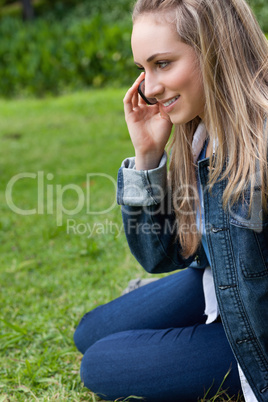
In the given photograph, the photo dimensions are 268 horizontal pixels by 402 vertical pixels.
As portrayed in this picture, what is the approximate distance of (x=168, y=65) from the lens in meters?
1.65

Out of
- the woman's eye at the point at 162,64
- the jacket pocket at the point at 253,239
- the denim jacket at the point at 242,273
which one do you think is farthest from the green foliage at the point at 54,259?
the woman's eye at the point at 162,64

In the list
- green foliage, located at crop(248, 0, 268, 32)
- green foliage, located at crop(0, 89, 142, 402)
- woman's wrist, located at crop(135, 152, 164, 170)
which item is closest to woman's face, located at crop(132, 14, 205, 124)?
woman's wrist, located at crop(135, 152, 164, 170)

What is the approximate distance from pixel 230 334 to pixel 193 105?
0.72 m

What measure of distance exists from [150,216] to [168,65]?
1.92ft

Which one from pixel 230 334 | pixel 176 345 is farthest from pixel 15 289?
pixel 230 334

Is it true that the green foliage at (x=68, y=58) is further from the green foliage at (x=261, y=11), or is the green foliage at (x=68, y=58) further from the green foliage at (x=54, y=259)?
the green foliage at (x=54, y=259)

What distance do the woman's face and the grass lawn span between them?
3.81 ft

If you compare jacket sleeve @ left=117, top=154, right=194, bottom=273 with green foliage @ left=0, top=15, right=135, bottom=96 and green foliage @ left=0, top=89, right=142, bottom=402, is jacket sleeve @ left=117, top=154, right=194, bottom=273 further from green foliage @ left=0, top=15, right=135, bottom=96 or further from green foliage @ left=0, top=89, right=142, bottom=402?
green foliage @ left=0, top=15, right=135, bottom=96

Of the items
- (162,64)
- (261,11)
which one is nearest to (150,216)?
(162,64)

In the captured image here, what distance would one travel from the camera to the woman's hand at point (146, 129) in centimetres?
192

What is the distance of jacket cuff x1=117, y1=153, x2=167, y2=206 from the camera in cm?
191

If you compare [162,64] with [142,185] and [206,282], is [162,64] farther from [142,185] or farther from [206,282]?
[206,282]

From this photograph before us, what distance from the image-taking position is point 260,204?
158 cm

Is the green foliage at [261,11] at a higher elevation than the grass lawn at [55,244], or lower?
higher
